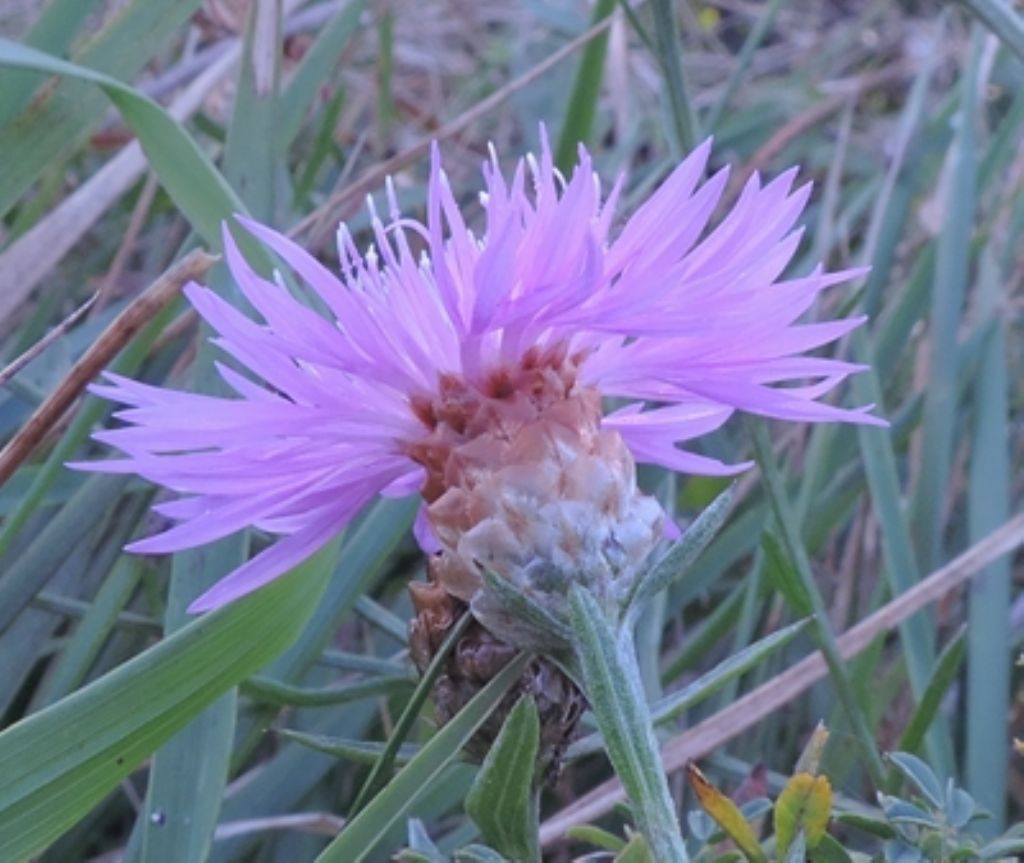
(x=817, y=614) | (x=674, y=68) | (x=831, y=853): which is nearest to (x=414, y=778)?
(x=831, y=853)

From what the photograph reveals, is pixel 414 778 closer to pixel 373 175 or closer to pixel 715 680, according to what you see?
pixel 715 680

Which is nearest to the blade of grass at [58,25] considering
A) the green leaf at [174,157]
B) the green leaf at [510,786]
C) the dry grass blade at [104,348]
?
the green leaf at [174,157]

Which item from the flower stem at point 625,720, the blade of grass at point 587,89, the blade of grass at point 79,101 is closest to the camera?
the flower stem at point 625,720

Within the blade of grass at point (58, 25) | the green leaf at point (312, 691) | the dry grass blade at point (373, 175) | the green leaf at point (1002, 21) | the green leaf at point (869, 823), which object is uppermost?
the green leaf at point (1002, 21)

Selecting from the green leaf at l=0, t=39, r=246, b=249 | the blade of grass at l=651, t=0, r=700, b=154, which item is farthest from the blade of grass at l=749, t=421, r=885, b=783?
the green leaf at l=0, t=39, r=246, b=249

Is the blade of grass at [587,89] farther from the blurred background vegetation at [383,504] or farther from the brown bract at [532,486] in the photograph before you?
the brown bract at [532,486]

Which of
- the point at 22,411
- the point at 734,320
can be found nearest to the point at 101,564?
the point at 22,411

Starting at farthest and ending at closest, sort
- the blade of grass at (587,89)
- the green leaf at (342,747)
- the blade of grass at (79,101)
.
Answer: the blade of grass at (587,89) < the blade of grass at (79,101) < the green leaf at (342,747)
